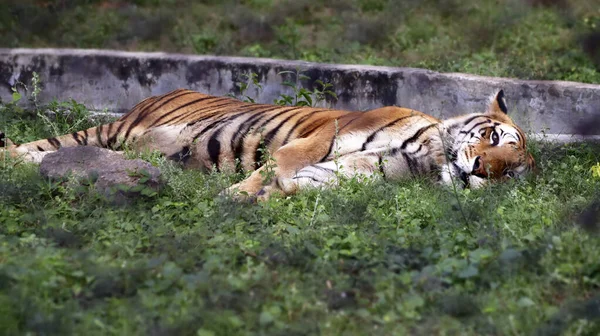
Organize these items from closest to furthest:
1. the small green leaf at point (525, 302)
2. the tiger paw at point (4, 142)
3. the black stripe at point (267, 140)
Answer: the small green leaf at point (525, 302) → the black stripe at point (267, 140) → the tiger paw at point (4, 142)

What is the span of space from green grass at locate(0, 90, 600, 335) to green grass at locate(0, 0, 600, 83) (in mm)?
3272

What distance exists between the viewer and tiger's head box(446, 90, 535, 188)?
4609 mm

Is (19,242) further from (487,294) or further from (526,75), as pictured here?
(526,75)

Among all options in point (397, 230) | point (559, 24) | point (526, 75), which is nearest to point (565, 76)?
point (526, 75)

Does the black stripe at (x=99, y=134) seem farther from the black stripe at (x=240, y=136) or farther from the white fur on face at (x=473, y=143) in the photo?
the white fur on face at (x=473, y=143)

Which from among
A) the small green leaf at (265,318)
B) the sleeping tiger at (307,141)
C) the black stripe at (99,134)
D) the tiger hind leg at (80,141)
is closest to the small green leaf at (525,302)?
the small green leaf at (265,318)

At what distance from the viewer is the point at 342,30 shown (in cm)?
850

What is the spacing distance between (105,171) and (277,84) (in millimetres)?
2240

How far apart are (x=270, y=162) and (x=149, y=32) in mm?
4561

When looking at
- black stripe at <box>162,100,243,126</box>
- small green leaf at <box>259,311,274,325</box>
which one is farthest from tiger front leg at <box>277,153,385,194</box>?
small green leaf at <box>259,311,274,325</box>

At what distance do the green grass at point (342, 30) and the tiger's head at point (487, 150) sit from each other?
77.0 inches

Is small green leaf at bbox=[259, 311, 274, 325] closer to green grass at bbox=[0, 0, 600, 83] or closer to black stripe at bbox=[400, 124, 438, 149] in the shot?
black stripe at bbox=[400, 124, 438, 149]

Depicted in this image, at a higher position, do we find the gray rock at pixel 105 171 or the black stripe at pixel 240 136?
the gray rock at pixel 105 171

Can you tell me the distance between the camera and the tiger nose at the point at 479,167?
4602 mm
